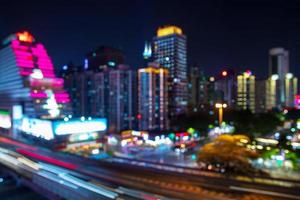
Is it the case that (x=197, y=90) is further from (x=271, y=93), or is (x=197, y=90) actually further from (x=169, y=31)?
(x=271, y=93)

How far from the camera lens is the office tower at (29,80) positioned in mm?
59906

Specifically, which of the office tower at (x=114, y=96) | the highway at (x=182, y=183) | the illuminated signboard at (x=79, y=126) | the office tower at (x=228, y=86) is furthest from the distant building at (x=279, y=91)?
the highway at (x=182, y=183)

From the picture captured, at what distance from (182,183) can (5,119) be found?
46190 mm

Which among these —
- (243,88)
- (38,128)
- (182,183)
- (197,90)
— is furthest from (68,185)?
(197,90)

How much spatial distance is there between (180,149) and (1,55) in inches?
2235

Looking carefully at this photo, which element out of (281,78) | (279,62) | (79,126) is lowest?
(79,126)

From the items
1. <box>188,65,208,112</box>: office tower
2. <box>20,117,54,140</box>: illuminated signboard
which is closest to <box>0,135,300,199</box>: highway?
<box>20,117,54,140</box>: illuminated signboard

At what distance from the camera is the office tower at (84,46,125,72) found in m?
108

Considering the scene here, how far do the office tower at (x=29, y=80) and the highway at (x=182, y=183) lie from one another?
108ft

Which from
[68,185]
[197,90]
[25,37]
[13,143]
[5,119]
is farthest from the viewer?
[197,90]

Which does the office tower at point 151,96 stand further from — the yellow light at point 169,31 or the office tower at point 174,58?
the yellow light at point 169,31

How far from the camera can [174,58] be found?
90.1 m

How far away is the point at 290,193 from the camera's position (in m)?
19.9

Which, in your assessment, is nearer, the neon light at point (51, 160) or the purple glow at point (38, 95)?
the neon light at point (51, 160)
